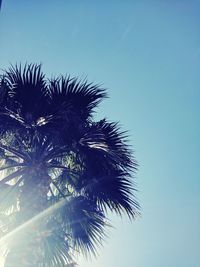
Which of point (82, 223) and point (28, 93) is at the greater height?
point (28, 93)

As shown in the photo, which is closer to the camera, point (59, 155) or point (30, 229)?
point (30, 229)

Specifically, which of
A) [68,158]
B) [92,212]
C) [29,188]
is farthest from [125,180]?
[29,188]

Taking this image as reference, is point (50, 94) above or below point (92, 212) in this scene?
above

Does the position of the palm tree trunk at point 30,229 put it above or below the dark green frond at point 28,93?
below

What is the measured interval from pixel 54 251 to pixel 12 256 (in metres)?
0.70

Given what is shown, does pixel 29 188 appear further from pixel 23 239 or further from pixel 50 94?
pixel 50 94

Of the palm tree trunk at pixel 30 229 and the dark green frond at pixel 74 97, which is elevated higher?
the dark green frond at pixel 74 97

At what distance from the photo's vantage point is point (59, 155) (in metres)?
6.90

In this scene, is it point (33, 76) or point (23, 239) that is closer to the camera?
point (23, 239)

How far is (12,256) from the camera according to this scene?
5.32 meters

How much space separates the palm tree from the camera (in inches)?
241

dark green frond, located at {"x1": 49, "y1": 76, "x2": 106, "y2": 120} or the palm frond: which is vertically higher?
dark green frond, located at {"x1": 49, "y1": 76, "x2": 106, "y2": 120}

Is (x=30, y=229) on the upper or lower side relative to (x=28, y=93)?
lower

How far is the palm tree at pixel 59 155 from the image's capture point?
6.12 m
